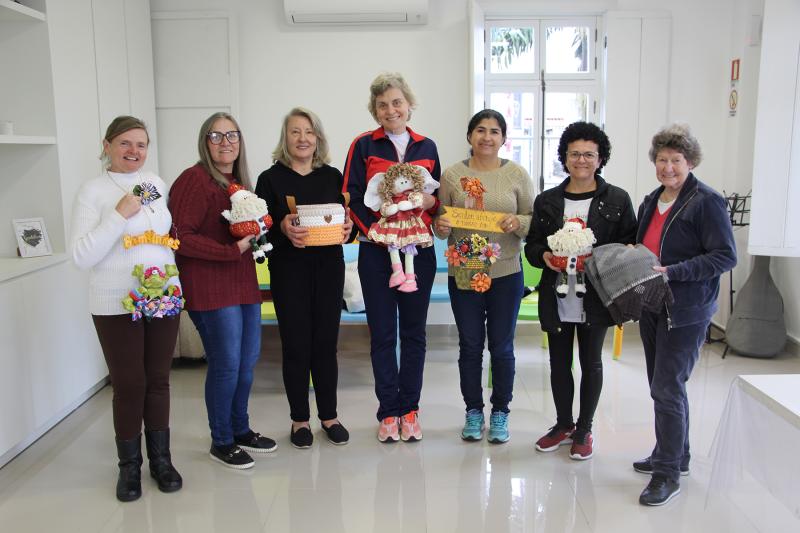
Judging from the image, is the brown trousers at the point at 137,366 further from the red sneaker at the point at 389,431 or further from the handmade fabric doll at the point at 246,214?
the red sneaker at the point at 389,431

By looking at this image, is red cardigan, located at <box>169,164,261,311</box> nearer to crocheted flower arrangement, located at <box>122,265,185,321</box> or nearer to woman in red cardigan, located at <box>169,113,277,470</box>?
woman in red cardigan, located at <box>169,113,277,470</box>

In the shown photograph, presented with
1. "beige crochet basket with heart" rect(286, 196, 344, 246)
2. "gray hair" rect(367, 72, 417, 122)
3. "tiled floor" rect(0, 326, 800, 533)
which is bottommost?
"tiled floor" rect(0, 326, 800, 533)

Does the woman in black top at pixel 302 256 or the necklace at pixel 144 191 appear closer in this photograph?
the necklace at pixel 144 191

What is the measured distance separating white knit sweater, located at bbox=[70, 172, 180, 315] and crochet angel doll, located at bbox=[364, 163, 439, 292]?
88cm

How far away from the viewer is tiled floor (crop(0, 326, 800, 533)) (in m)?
2.51

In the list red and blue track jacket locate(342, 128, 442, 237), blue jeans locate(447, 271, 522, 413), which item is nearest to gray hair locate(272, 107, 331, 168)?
red and blue track jacket locate(342, 128, 442, 237)

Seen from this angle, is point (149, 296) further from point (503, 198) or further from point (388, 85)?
point (503, 198)

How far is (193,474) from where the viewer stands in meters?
2.92

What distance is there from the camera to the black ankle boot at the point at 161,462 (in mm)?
2750

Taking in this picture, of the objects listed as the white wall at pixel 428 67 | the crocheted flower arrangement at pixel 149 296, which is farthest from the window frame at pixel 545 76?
the crocheted flower arrangement at pixel 149 296

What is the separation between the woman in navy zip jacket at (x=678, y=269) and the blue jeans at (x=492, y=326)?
606 mm

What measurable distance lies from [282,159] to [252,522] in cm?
150

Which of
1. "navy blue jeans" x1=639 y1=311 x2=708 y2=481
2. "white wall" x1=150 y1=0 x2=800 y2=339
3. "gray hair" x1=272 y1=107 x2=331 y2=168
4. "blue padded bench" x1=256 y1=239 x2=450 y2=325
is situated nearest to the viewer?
"navy blue jeans" x1=639 y1=311 x2=708 y2=481

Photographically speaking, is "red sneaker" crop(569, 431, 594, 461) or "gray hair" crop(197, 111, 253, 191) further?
"red sneaker" crop(569, 431, 594, 461)
